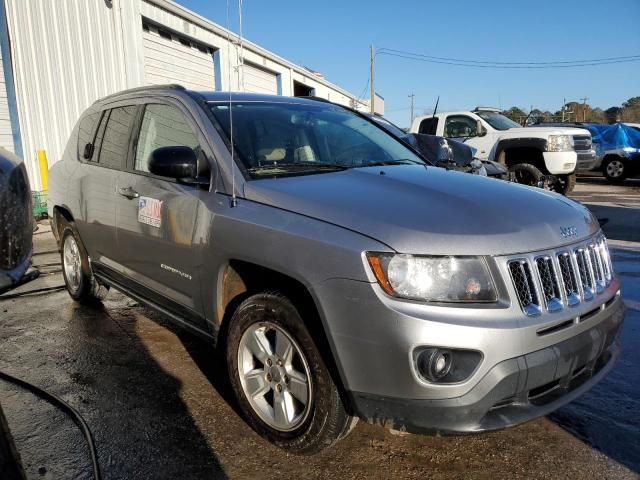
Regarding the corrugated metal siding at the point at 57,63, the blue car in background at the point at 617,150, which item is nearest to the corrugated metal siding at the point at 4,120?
the corrugated metal siding at the point at 57,63

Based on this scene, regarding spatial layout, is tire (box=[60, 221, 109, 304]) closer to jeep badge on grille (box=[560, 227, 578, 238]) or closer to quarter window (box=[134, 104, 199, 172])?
quarter window (box=[134, 104, 199, 172])

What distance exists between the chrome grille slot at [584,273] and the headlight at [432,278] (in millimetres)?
609

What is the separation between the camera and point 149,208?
329 cm

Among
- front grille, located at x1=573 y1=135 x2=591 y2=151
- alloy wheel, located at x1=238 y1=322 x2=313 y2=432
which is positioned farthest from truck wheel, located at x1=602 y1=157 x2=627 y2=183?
alloy wheel, located at x1=238 y1=322 x2=313 y2=432

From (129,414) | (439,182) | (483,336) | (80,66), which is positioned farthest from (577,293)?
(80,66)

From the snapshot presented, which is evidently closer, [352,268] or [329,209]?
[352,268]

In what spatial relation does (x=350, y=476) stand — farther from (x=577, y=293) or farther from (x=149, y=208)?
(x=149, y=208)

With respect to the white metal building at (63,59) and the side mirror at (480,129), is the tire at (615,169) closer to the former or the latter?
the side mirror at (480,129)

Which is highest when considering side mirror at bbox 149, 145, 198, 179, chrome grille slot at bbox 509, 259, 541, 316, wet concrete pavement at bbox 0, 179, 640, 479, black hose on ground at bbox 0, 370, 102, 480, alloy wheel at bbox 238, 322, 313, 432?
side mirror at bbox 149, 145, 198, 179

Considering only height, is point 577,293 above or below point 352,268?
below

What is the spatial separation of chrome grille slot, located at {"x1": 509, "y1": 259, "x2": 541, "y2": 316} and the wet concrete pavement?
0.86 metres

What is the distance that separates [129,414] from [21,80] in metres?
9.34

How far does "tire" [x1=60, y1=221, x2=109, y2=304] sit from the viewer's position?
15.2ft

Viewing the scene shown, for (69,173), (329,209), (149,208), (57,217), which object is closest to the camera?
(329,209)
